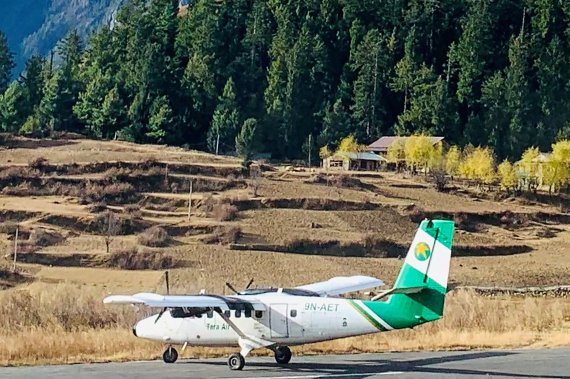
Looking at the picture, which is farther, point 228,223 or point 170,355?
point 228,223

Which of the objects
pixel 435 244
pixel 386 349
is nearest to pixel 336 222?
pixel 386 349

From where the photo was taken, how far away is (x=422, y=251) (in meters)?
17.9

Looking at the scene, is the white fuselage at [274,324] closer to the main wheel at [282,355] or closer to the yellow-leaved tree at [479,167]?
the main wheel at [282,355]

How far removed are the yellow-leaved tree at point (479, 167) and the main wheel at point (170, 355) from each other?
59.4m

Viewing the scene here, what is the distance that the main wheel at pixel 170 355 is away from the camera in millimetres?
19219

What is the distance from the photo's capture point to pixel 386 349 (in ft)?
70.1

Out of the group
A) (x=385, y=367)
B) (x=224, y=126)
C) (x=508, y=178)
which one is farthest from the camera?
(x=224, y=126)

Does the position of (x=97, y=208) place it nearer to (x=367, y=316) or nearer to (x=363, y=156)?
(x=363, y=156)

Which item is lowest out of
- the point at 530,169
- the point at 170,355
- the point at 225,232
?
the point at 225,232

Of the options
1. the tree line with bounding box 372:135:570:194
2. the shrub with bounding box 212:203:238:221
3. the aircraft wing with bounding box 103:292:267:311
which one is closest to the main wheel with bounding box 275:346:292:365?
the aircraft wing with bounding box 103:292:267:311

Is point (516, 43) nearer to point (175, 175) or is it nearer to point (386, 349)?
point (175, 175)

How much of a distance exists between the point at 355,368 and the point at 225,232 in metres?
34.0

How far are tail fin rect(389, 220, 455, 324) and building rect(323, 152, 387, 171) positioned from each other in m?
64.1

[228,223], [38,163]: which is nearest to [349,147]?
[38,163]
